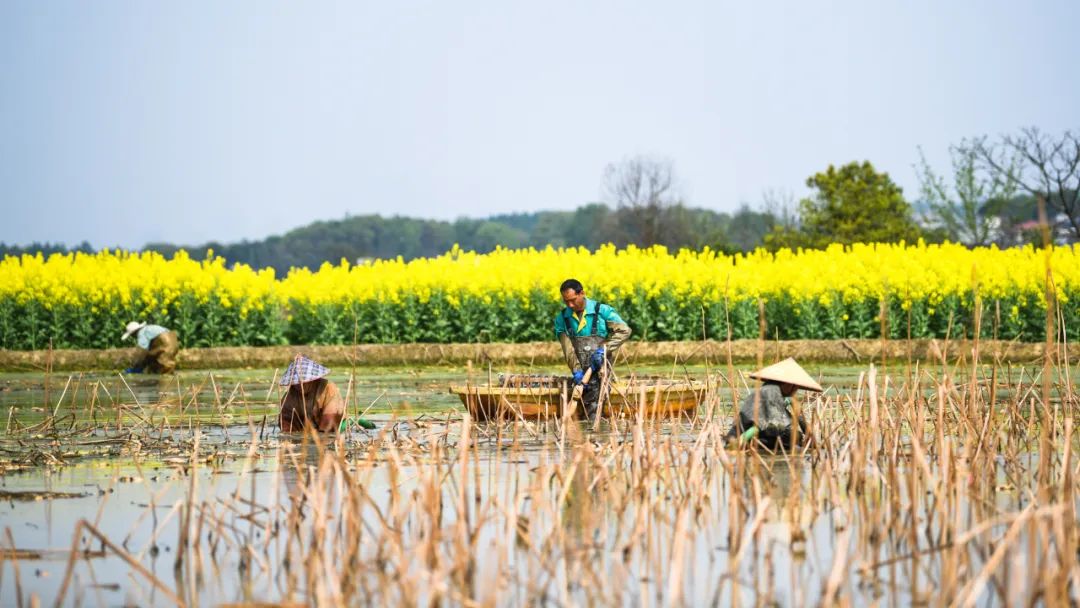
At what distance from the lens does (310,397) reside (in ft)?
34.6

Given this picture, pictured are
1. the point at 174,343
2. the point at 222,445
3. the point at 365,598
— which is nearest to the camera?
the point at 365,598

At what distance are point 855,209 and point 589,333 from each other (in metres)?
28.3

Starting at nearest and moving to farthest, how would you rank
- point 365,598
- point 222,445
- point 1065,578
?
point 1065,578
point 365,598
point 222,445

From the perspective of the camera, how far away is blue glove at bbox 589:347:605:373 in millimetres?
12414

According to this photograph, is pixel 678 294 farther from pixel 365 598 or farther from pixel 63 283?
pixel 365 598

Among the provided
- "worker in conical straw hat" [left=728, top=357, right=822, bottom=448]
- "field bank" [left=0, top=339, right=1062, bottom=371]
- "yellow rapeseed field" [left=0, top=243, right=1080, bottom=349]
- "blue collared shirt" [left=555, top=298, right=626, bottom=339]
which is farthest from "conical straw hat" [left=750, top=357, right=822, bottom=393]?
"yellow rapeseed field" [left=0, top=243, right=1080, bottom=349]

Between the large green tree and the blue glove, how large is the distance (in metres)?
27.3

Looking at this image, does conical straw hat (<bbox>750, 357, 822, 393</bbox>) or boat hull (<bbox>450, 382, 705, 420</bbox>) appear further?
boat hull (<bbox>450, 382, 705, 420</bbox>)

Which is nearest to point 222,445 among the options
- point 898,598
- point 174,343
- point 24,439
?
point 24,439

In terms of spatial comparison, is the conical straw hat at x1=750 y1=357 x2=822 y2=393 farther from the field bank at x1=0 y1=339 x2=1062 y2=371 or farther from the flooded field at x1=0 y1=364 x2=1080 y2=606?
the field bank at x1=0 y1=339 x2=1062 y2=371

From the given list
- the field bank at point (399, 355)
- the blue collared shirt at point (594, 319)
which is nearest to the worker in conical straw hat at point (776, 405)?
the blue collared shirt at point (594, 319)

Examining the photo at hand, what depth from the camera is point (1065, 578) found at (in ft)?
15.8

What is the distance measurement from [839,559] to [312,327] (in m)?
20.0

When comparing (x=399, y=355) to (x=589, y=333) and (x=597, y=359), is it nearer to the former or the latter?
(x=589, y=333)
